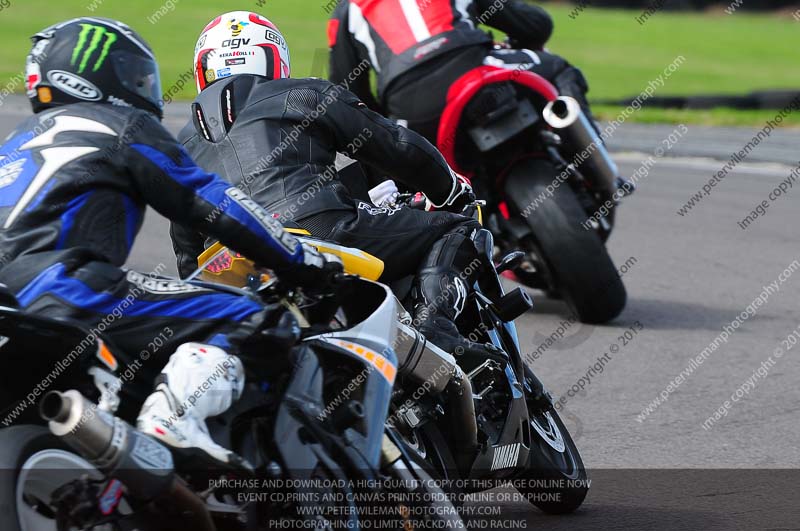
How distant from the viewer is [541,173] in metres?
7.32

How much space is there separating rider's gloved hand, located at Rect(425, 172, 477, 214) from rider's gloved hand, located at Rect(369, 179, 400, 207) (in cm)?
Result: 13

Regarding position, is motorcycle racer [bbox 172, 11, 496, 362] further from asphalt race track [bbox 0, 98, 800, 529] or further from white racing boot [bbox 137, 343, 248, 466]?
white racing boot [bbox 137, 343, 248, 466]

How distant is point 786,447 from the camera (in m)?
5.52

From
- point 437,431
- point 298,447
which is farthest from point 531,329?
point 298,447

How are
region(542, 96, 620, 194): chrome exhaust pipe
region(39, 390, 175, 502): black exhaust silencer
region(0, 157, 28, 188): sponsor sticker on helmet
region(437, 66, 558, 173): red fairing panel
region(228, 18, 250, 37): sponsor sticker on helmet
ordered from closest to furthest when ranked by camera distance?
region(39, 390, 175, 502): black exhaust silencer, region(0, 157, 28, 188): sponsor sticker on helmet, region(228, 18, 250, 37): sponsor sticker on helmet, region(437, 66, 558, 173): red fairing panel, region(542, 96, 620, 194): chrome exhaust pipe

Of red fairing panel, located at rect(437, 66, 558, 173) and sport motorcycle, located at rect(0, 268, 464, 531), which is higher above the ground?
sport motorcycle, located at rect(0, 268, 464, 531)

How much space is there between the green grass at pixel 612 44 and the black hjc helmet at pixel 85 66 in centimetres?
1240

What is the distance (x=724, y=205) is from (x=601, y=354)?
4.92 metres

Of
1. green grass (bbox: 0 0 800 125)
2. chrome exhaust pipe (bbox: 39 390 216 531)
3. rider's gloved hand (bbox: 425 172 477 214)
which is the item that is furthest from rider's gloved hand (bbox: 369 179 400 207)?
green grass (bbox: 0 0 800 125)

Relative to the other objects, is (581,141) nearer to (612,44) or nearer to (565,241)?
(565,241)

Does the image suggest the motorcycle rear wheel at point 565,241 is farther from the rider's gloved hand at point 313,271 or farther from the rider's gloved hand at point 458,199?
the rider's gloved hand at point 313,271

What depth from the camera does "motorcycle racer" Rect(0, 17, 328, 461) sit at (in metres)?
3.33

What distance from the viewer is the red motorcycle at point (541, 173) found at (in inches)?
283

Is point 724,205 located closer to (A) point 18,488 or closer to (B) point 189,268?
(B) point 189,268
